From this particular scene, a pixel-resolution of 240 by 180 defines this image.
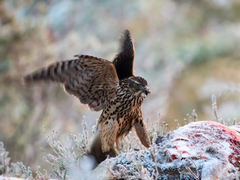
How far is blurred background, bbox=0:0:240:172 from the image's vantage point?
783cm

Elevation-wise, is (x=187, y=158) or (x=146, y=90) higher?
(x=146, y=90)

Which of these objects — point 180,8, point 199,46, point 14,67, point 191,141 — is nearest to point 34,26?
point 14,67

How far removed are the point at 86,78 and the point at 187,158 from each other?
1.52 meters

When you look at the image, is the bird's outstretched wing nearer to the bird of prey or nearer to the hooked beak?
the bird of prey

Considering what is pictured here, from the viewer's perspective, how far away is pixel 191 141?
217cm

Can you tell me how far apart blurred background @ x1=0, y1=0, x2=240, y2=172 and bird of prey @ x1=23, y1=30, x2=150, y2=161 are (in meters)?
0.23

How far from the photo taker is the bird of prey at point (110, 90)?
3.03 m

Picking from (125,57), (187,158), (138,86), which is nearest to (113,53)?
(125,57)

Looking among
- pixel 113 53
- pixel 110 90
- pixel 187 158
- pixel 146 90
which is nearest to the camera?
pixel 187 158

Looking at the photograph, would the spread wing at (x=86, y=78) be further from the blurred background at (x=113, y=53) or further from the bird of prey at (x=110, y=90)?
the blurred background at (x=113, y=53)

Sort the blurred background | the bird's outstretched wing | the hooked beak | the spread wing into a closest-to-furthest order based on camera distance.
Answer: the spread wing < the hooked beak < the bird's outstretched wing < the blurred background

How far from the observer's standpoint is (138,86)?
321 centimetres

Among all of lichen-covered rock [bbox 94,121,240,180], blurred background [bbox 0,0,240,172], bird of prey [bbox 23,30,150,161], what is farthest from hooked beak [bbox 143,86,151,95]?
lichen-covered rock [bbox 94,121,240,180]

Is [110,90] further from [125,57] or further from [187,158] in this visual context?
[187,158]
